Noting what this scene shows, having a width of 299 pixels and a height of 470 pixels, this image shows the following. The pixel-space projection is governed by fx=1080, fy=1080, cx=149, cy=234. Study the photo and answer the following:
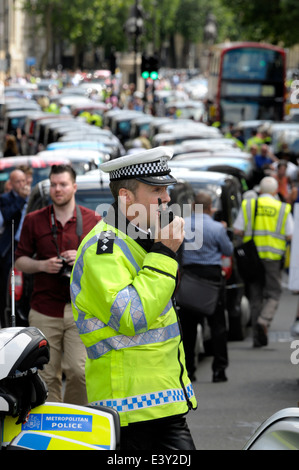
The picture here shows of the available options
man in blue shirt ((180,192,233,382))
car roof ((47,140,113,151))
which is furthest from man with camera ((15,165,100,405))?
car roof ((47,140,113,151))

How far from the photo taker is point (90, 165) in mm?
14352

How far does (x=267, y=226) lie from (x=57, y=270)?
4.73m

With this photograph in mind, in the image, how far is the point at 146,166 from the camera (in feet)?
13.2

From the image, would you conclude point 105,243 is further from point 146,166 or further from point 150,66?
point 150,66

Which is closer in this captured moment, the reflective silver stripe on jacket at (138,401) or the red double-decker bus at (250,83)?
the reflective silver stripe on jacket at (138,401)

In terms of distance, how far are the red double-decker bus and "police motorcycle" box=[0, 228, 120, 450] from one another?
36922 mm

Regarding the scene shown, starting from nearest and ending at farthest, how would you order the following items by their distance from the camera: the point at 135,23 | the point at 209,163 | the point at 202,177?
the point at 202,177
the point at 209,163
the point at 135,23

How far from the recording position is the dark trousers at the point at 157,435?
3.95 metres

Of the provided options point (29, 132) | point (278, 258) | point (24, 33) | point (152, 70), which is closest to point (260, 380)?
point (278, 258)

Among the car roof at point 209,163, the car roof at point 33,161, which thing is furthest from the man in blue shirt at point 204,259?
the car roof at point 33,161

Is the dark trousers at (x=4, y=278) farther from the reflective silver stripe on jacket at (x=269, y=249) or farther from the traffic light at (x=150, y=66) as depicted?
the traffic light at (x=150, y=66)

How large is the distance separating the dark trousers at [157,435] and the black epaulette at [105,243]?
641mm

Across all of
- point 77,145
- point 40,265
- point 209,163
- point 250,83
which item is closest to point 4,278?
point 40,265

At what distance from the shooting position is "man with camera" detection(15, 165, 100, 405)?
6598mm
